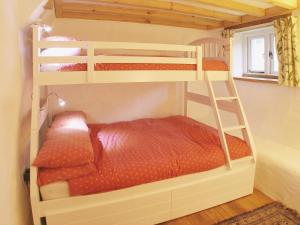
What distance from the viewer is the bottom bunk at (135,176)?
4.95 ft

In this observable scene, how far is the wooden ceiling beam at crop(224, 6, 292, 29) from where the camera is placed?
7.96ft

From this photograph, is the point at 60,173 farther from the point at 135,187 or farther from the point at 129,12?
the point at 129,12

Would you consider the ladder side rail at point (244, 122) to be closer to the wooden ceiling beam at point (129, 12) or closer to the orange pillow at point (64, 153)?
the wooden ceiling beam at point (129, 12)

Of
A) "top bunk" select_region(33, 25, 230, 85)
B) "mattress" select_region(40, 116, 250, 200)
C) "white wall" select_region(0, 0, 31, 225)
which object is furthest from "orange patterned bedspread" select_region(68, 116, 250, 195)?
"top bunk" select_region(33, 25, 230, 85)

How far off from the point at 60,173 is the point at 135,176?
54 cm

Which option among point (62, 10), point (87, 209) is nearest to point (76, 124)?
point (87, 209)

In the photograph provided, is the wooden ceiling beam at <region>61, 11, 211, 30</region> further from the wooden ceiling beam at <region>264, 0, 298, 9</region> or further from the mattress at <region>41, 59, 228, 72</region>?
the wooden ceiling beam at <region>264, 0, 298, 9</region>

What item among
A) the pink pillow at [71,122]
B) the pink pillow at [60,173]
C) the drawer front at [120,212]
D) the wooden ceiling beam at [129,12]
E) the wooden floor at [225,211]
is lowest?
Answer: the wooden floor at [225,211]

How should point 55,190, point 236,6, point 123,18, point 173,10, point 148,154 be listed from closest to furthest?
1. point 55,190
2. point 148,154
3. point 236,6
4. point 173,10
5. point 123,18

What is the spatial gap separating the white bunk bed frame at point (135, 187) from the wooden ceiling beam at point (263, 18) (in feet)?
3.51

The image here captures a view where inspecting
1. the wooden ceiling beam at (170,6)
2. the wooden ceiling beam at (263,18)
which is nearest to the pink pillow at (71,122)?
the wooden ceiling beam at (170,6)

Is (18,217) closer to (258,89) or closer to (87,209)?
(87,209)

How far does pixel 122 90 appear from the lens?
3.07 meters

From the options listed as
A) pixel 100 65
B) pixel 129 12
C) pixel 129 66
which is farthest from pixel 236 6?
pixel 100 65
